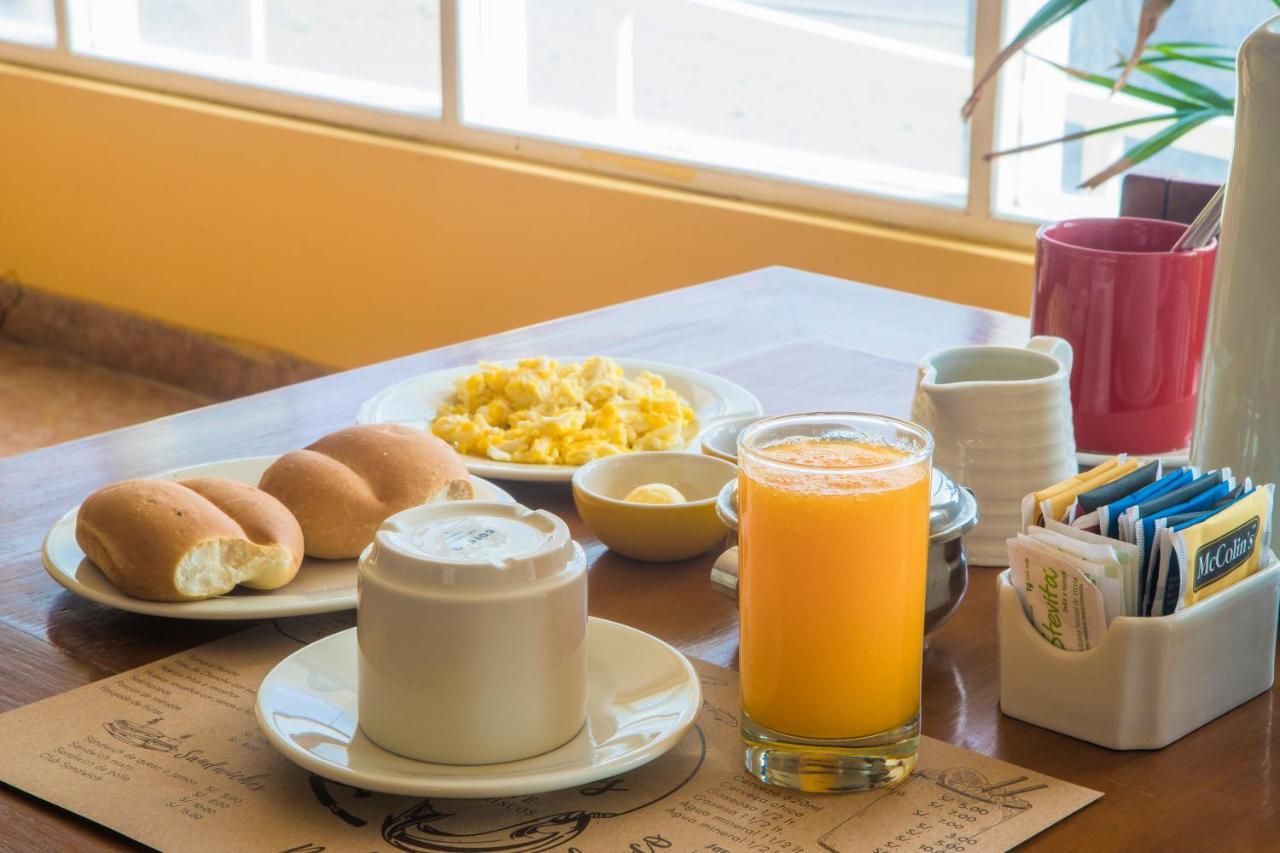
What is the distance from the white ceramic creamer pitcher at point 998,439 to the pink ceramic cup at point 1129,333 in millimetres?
139

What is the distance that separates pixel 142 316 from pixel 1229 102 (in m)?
3.14

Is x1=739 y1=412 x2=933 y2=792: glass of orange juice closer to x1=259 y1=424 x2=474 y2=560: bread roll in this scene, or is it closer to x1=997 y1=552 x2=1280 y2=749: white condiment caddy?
x1=997 y1=552 x2=1280 y2=749: white condiment caddy

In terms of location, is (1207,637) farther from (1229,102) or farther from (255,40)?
(255,40)

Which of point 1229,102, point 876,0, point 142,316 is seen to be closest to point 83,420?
point 142,316

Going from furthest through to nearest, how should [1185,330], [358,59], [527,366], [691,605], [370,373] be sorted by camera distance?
1. [358,59]
2. [370,373]
3. [527,366]
4. [1185,330]
5. [691,605]

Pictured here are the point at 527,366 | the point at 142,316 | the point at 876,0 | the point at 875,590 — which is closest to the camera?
the point at 875,590

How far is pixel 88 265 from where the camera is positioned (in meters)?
3.97

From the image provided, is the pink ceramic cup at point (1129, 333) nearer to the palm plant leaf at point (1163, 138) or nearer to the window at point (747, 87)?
the palm plant leaf at point (1163, 138)

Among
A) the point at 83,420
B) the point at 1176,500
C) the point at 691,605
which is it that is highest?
the point at 1176,500

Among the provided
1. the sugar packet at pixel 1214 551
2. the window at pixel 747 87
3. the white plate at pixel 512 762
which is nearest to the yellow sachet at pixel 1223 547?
the sugar packet at pixel 1214 551

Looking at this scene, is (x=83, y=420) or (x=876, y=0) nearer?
(x=876, y=0)

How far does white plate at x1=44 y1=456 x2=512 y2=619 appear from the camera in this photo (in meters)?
0.84

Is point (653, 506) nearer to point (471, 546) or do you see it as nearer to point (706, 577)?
point (706, 577)

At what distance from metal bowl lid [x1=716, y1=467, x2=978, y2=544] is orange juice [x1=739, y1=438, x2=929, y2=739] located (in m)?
0.09
